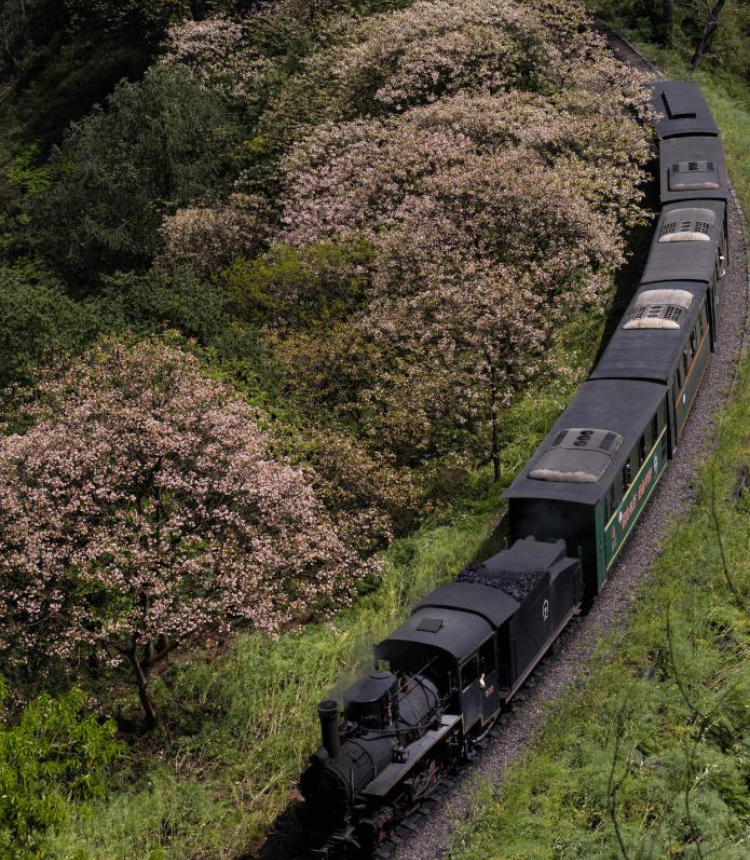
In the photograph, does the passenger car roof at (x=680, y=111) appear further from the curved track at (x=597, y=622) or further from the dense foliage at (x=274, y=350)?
the curved track at (x=597, y=622)

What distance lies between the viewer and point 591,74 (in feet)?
122

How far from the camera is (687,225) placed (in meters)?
28.5

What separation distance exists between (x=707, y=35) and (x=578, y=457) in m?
41.3

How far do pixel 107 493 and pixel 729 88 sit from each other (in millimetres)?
47526

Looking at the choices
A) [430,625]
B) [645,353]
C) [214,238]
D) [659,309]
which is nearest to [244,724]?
[430,625]

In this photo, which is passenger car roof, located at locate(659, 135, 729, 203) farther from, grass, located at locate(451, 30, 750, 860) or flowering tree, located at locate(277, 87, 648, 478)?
grass, located at locate(451, 30, 750, 860)

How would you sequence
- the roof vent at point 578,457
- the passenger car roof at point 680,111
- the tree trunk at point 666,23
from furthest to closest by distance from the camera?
the tree trunk at point 666,23 < the passenger car roof at point 680,111 < the roof vent at point 578,457

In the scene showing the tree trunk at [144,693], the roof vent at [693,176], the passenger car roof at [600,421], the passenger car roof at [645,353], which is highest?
the roof vent at [693,176]

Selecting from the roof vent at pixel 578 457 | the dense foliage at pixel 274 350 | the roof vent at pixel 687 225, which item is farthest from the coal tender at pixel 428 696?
the roof vent at pixel 687 225

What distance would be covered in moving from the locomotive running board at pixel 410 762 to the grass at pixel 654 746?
4.00 feet

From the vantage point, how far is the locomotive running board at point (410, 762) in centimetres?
1252

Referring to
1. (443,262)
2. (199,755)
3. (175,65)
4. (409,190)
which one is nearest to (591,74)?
(409,190)

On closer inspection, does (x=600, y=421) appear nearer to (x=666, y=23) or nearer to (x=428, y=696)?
(x=428, y=696)

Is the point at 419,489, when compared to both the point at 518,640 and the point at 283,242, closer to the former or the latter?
the point at 518,640
